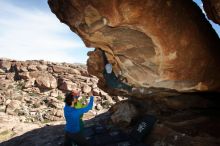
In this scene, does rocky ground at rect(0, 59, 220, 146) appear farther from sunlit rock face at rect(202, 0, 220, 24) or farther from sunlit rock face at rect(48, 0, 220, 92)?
sunlit rock face at rect(202, 0, 220, 24)

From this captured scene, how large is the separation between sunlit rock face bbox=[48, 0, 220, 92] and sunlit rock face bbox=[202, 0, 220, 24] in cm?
46

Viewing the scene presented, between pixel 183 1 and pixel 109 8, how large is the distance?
112 inches

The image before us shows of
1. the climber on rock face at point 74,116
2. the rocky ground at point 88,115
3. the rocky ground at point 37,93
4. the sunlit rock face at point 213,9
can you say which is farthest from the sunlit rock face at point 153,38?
the rocky ground at point 37,93

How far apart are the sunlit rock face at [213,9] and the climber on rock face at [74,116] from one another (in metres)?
4.85

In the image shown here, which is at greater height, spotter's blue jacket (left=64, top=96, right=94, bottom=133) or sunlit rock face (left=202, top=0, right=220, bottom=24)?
sunlit rock face (left=202, top=0, right=220, bottom=24)

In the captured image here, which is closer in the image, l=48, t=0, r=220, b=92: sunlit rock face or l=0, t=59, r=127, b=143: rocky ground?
l=48, t=0, r=220, b=92: sunlit rock face

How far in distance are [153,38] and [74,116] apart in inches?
145

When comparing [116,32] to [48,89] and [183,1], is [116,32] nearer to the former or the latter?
[183,1]

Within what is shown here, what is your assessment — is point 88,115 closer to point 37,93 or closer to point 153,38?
point 37,93

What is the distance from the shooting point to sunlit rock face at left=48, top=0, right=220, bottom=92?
9.54m

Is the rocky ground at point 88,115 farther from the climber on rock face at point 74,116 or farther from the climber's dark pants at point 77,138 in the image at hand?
the climber on rock face at point 74,116

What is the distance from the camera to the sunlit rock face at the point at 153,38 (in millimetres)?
9539

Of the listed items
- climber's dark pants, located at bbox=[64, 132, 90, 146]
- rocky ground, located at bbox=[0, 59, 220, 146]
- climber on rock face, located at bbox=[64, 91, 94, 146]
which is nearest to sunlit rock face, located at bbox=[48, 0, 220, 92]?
rocky ground, located at bbox=[0, 59, 220, 146]

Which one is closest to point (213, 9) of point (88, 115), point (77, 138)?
point (77, 138)
